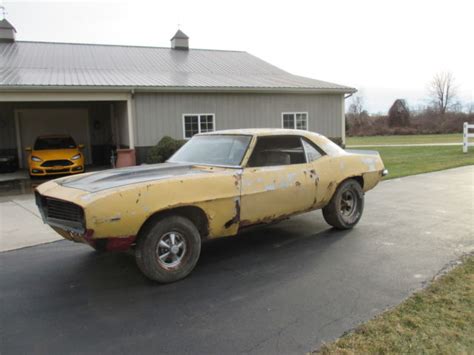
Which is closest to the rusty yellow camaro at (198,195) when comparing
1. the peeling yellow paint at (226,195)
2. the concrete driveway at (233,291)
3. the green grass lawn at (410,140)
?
the peeling yellow paint at (226,195)

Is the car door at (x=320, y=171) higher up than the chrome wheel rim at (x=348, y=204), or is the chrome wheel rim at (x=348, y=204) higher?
the car door at (x=320, y=171)

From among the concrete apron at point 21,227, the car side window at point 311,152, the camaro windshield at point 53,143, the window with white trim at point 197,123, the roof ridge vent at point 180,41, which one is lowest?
the concrete apron at point 21,227

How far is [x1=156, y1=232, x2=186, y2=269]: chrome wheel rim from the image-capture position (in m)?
4.43

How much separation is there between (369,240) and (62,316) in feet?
13.5

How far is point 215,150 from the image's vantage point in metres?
5.65

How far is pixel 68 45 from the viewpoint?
74.4 feet

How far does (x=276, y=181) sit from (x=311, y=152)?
1.03m

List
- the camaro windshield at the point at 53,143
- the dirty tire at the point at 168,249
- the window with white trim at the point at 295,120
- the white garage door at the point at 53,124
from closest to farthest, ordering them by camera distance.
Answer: the dirty tire at the point at 168,249
the camaro windshield at the point at 53,143
the white garage door at the point at 53,124
the window with white trim at the point at 295,120

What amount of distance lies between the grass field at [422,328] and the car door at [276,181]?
1.98m

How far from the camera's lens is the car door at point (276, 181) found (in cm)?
504

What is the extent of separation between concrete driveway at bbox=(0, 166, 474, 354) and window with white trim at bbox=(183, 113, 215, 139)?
10.7 metres

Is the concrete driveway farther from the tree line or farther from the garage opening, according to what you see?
the tree line

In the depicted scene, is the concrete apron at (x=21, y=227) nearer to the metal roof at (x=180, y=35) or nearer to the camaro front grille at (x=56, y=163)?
the camaro front grille at (x=56, y=163)

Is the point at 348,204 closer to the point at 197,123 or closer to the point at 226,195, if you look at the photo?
the point at 226,195
